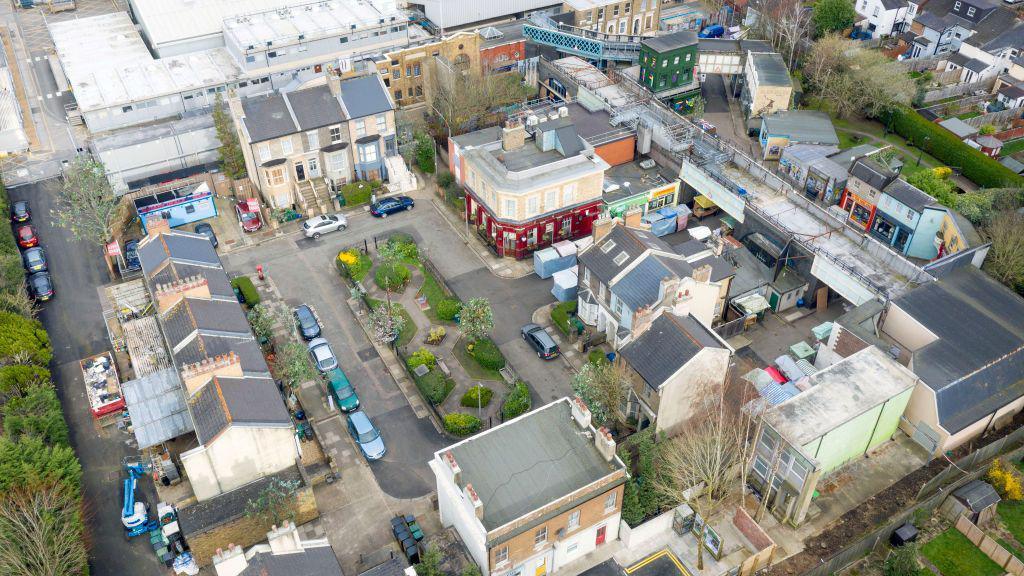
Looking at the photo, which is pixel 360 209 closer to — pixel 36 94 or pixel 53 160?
pixel 53 160

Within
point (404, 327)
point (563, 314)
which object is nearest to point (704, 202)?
point (563, 314)

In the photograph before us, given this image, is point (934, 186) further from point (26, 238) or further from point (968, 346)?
point (26, 238)

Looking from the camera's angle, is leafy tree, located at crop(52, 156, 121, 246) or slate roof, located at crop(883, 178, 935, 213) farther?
leafy tree, located at crop(52, 156, 121, 246)

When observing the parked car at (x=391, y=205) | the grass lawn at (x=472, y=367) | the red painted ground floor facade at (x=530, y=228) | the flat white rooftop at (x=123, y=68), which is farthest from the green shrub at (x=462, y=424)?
the flat white rooftop at (x=123, y=68)

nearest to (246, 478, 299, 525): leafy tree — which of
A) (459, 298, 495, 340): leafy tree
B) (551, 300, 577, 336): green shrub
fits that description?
(459, 298, 495, 340): leafy tree

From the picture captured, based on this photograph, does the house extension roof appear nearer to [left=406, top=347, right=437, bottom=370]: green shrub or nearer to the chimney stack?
[left=406, top=347, right=437, bottom=370]: green shrub

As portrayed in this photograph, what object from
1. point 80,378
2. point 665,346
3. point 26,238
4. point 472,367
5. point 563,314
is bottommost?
point 80,378

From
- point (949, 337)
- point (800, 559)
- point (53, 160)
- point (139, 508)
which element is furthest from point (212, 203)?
point (949, 337)
